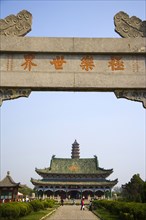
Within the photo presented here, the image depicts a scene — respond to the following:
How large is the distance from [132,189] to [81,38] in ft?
118

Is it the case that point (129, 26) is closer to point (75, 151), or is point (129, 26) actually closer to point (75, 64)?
point (75, 64)

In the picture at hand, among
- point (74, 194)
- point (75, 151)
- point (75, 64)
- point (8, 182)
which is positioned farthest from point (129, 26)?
point (75, 151)

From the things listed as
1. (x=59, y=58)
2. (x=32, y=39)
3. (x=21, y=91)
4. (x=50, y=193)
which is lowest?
(x=50, y=193)

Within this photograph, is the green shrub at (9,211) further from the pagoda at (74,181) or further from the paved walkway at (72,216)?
the pagoda at (74,181)

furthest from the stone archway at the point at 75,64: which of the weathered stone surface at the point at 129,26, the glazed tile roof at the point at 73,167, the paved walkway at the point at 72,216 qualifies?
the glazed tile roof at the point at 73,167

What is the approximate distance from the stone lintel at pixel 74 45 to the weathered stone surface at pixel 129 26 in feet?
0.57

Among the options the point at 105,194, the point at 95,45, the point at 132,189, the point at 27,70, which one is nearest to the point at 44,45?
the point at 27,70

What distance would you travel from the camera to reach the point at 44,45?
6.17 meters

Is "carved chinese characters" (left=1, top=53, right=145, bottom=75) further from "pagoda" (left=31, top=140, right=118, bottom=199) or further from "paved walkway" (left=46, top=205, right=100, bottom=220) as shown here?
"pagoda" (left=31, top=140, right=118, bottom=199)

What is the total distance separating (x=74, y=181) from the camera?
155ft

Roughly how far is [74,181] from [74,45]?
144 feet

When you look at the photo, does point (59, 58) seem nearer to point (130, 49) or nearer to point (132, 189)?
point (130, 49)

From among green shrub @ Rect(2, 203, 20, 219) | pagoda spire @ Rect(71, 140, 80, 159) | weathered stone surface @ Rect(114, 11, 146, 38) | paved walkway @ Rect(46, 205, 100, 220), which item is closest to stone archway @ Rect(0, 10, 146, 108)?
weathered stone surface @ Rect(114, 11, 146, 38)

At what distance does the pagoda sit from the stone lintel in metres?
42.5
